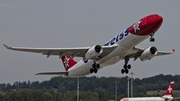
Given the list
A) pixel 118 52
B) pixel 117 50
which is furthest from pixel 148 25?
pixel 118 52

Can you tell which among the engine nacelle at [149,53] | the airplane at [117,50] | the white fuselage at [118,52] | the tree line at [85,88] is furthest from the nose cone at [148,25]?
the tree line at [85,88]

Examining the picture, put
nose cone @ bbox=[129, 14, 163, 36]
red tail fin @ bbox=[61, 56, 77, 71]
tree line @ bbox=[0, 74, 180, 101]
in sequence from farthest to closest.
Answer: tree line @ bbox=[0, 74, 180, 101]
red tail fin @ bbox=[61, 56, 77, 71]
nose cone @ bbox=[129, 14, 163, 36]

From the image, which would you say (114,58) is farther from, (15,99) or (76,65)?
(15,99)

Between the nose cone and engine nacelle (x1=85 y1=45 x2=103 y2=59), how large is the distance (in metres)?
4.40

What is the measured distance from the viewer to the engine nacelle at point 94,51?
52188 millimetres

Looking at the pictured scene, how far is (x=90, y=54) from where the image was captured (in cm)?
5247

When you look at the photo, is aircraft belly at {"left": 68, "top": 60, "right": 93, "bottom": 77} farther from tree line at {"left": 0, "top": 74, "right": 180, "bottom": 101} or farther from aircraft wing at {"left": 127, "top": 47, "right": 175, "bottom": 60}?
tree line at {"left": 0, "top": 74, "right": 180, "bottom": 101}

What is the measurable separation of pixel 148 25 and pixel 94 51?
6491 millimetres

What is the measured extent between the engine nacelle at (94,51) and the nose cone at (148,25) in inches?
173

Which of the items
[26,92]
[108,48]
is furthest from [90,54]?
[26,92]

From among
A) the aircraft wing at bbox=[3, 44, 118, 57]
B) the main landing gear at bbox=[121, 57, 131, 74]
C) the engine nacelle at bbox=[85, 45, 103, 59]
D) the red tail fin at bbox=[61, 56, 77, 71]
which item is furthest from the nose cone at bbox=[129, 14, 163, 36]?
the red tail fin at bbox=[61, 56, 77, 71]

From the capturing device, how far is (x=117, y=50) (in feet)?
170

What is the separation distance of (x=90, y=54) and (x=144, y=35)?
20.4ft

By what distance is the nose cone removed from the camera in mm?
49344
